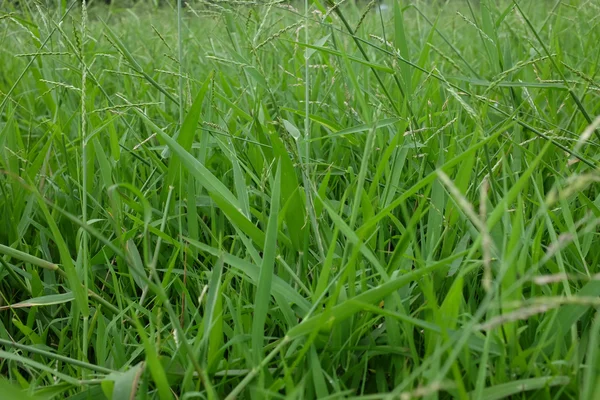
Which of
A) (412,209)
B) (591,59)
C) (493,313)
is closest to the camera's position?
(493,313)

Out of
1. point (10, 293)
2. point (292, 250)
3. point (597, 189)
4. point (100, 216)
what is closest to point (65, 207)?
point (100, 216)

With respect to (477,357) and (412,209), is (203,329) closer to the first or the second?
(477,357)

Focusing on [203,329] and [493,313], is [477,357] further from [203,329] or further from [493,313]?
[203,329]

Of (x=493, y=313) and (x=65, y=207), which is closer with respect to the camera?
(x=493, y=313)

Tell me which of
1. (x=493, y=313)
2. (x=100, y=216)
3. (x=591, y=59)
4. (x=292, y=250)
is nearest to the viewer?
(x=493, y=313)

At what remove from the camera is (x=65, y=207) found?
119 cm

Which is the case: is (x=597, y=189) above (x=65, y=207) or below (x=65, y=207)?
above

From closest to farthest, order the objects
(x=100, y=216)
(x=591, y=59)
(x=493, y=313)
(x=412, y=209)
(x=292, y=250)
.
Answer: (x=493, y=313), (x=292, y=250), (x=412, y=209), (x=100, y=216), (x=591, y=59)

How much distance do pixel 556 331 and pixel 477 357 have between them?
0.10 meters

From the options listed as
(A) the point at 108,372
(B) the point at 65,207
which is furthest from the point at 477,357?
(B) the point at 65,207

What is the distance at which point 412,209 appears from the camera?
3.45 feet

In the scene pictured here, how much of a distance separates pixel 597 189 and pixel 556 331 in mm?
486

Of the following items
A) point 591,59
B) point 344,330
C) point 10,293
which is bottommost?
point 10,293

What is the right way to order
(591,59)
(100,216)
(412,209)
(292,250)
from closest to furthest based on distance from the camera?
(292,250), (412,209), (100,216), (591,59)
